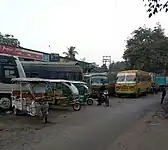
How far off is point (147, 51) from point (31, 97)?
158ft

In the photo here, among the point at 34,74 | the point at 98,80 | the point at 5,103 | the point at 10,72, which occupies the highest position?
the point at 34,74

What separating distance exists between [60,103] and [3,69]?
10.8 feet

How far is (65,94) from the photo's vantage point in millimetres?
18688

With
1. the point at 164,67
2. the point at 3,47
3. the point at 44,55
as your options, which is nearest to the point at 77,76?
A: the point at 3,47

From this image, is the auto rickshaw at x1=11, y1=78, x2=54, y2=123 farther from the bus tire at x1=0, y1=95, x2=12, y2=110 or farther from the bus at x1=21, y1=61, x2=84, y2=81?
the bus at x1=21, y1=61, x2=84, y2=81

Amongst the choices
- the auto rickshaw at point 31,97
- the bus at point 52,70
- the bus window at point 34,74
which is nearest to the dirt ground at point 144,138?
the auto rickshaw at point 31,97

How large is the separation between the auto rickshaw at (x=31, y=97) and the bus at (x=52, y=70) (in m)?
10.00

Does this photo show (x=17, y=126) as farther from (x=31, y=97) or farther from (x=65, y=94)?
(x=65, y=94)

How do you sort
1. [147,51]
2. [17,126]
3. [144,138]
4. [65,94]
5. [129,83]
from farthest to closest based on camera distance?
1. [147,51]
2. [129,83]
3. [65,94]
4. [17,126]
5. [144,138]

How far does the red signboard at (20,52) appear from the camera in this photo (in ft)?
94.9

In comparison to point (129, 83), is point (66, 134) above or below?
below

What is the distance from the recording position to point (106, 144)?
9.41m

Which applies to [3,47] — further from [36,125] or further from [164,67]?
[164,67]

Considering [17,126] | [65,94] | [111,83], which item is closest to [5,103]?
[65,94]
